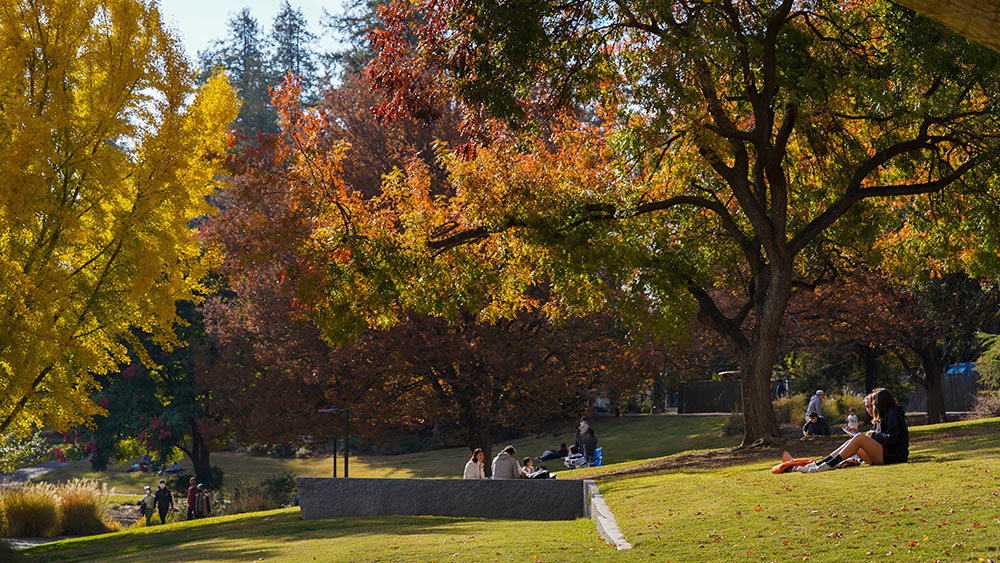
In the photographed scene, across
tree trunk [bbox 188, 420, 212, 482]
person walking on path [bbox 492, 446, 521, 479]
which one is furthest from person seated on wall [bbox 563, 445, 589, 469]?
tree trunk [bbox 188, 420, 212, 482]

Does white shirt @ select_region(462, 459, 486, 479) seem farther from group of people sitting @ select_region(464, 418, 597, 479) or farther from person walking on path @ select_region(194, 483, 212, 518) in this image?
person walking on path @ select_region(194, 483, 212, 518)

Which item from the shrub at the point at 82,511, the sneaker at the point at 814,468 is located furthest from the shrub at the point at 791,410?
the shrub at the point at 82,511

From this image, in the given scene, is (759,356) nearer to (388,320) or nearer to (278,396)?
(388,320)

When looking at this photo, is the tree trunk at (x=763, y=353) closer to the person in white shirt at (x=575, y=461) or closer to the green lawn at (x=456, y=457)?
the person in white shirt at (x=575, y=461)

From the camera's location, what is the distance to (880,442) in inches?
506

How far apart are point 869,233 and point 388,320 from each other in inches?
390

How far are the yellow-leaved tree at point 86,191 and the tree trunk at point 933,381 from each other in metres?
22.8

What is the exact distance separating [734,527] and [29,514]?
67.4 ft

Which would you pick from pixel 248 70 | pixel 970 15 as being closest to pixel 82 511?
pixel 970 15

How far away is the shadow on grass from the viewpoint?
13.3 metres

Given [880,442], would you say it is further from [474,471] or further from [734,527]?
[474,471]

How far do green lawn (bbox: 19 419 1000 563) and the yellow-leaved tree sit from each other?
3397 mm

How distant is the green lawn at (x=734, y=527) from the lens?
25.6 feet

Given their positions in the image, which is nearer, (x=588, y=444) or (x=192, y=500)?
(x=192, y=500)
